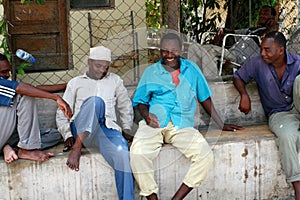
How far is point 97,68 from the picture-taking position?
3.59 metres

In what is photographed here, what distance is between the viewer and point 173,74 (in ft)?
12.0

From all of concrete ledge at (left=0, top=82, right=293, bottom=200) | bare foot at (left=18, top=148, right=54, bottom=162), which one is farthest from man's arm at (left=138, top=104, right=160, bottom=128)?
bare foot at (left=18, top=148, right=54, bottom=162)

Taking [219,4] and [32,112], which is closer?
[32,112]

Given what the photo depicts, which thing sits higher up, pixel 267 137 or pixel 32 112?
pixel 32 112

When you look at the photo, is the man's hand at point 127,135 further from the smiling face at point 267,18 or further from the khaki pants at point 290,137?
the smiling face at point 267,18

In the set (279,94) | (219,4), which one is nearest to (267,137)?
(279,94)

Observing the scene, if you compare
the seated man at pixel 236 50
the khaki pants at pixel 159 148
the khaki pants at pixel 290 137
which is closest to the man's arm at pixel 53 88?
the khaki pants at pixel 159 148

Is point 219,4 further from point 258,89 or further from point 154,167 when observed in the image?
point 154,167

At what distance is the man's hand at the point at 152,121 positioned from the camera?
11.6 feet

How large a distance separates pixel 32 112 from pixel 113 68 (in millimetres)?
1282

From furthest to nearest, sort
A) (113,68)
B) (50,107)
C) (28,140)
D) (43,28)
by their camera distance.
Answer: (43,28), (113,68), (50,107), (28,140)

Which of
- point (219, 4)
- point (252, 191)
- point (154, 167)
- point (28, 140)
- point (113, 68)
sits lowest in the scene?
point (252, 191)

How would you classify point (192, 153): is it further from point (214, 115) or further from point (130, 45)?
point (130, 45)

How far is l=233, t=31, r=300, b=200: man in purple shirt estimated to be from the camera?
3.57 m
